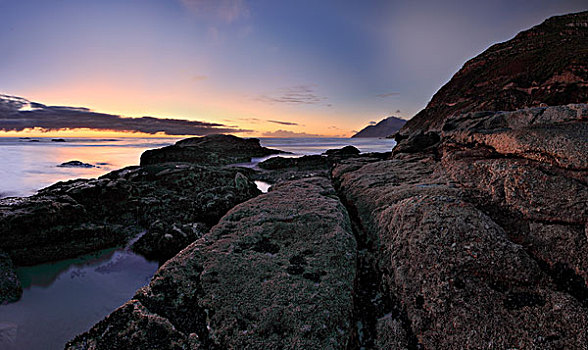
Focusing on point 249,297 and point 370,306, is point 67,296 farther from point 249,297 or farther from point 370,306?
point 370,306

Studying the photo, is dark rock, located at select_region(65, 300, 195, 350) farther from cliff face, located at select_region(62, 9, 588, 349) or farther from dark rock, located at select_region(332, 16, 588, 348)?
dark rock, located at select_region(332, 16, 588, 348)

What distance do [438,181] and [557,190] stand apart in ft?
5.60

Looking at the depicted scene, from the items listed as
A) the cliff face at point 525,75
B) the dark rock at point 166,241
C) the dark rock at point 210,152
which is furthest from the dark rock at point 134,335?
the cliff face at point 525,75

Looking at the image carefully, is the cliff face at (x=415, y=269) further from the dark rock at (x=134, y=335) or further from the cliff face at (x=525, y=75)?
the cliff face at (x=525, y=75)

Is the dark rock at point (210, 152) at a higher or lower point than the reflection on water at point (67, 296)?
higher

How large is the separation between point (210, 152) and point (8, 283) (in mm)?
22659

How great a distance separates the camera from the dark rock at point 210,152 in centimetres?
2352

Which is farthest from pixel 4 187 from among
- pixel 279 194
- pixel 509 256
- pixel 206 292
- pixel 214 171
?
pixel 509 256

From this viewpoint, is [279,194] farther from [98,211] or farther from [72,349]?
[98,211]

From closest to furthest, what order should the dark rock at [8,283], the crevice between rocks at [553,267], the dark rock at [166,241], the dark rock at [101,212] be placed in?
1. the crevice between rocks at [553,267]
2. the dark rock at [8,283]
3. the dark rock at [101,212]
4. the dark rock at [166,241]

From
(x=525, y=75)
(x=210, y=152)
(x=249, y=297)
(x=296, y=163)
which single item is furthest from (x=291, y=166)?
(x=525, y=75)

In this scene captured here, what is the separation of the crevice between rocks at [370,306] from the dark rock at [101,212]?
446cm

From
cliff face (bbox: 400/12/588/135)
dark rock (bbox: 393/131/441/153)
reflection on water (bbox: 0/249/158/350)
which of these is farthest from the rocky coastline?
cliff face (bbox: 400/12/588/135)

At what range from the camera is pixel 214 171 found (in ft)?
45.4
